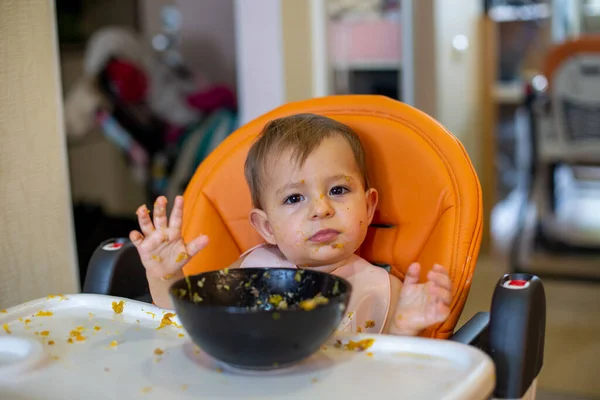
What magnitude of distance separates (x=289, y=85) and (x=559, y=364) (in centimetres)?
132

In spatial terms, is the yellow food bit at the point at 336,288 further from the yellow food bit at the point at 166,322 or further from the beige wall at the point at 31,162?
the beige wall at the point at 31,162

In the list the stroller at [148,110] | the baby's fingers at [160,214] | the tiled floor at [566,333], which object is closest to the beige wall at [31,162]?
the baby's fingers at [160,214]

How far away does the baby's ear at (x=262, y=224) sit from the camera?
54.1 inches

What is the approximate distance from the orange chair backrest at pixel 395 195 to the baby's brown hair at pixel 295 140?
54 mm

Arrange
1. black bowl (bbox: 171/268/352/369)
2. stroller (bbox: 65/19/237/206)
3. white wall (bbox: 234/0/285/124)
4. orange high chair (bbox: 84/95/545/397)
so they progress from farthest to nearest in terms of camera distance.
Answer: stroller (bbox: 65/19/237/206), white wall (bbox: 234/0/285/124), orange high chair (bbox: 84/95/545/397), black bowl (bbox: 171/268/352/369)

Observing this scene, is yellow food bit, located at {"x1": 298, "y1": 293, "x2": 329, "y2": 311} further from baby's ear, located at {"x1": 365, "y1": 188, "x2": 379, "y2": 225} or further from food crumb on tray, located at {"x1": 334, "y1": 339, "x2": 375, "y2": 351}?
baby's ear, located at {"x1": 365, "y1": 188, "x2": 379, "y2": 225}

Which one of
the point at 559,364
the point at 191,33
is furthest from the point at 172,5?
the point at 559,364

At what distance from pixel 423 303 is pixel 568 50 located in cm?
265

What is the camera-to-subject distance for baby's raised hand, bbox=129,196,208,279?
1.16 metres

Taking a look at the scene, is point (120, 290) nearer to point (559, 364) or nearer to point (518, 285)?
point (518, 285)

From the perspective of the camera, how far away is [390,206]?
1358 millimetres

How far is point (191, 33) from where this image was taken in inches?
170

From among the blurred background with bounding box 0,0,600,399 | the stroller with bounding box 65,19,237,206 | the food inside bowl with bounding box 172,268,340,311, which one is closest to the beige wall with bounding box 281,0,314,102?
the blurred background with bounding box 0,0,600,399

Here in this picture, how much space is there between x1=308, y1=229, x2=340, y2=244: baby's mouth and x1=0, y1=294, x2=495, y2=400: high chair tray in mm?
264
